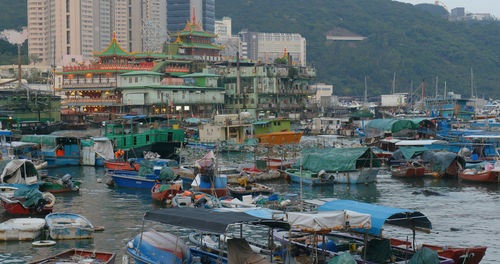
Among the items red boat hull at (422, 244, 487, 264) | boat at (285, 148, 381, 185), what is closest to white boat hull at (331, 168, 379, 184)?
boat at (285, 148, 381, 185)

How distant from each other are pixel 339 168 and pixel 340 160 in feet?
2.39

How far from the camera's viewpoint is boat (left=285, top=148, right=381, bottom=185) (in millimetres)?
45875

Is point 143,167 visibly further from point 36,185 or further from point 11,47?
point 11,47

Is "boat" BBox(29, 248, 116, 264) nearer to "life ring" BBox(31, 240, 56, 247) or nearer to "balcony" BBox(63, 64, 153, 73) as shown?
"life ring" BBox(31, 240, 56, 247)

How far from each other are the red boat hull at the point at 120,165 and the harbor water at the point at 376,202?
3.72ft

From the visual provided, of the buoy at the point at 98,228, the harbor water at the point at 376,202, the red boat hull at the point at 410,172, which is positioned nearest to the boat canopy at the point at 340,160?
the harbor water at the point at 376,202

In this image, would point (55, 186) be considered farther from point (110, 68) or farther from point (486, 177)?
point (110, 68)

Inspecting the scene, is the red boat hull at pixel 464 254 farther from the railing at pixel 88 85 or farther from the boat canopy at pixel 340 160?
the railing at pixel 88 85

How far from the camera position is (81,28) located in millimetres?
177125

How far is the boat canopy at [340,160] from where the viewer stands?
153ft

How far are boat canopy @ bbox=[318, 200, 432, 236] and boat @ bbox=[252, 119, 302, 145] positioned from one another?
128ft

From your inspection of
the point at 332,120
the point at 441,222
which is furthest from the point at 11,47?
the point at 441,222

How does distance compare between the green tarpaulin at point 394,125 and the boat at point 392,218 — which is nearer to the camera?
the boat at point 392,218

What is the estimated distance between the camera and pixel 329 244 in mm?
23547
